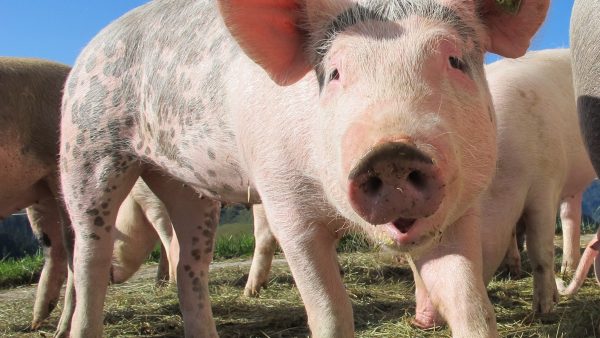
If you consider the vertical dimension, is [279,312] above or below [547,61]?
below

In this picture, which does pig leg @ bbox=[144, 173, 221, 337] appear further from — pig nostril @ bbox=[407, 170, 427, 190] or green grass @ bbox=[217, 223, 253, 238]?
green grass @ bbox=[217, 223, 253, 238]

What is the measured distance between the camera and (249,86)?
292 cm

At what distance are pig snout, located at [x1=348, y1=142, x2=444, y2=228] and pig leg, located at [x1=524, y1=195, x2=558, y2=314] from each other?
2702mm

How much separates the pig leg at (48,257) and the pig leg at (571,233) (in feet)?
12.7

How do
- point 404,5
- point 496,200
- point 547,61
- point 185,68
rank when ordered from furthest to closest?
point 547,61, point 496,200, point 185,68, point 404,5

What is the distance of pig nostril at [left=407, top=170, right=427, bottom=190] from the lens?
1.87 metres

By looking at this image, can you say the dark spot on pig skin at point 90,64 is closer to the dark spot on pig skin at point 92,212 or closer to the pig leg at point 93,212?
the pig leg at point 93,212

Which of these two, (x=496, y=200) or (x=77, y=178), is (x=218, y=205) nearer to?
(x=77, y=178)

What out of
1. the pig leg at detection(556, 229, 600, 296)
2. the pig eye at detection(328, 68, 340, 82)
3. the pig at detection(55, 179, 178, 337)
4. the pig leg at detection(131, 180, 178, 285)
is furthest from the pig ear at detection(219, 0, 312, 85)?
the pig leg at detection(131, 180, 178, 285)

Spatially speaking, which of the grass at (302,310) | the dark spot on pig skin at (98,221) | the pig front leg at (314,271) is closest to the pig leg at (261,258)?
the grass at (302,310)

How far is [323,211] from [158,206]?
3.90 meters

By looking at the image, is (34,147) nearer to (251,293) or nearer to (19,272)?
(251,293)

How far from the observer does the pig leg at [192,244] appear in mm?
4074

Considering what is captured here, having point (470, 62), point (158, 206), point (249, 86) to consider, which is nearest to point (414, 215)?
point (470, 62)
